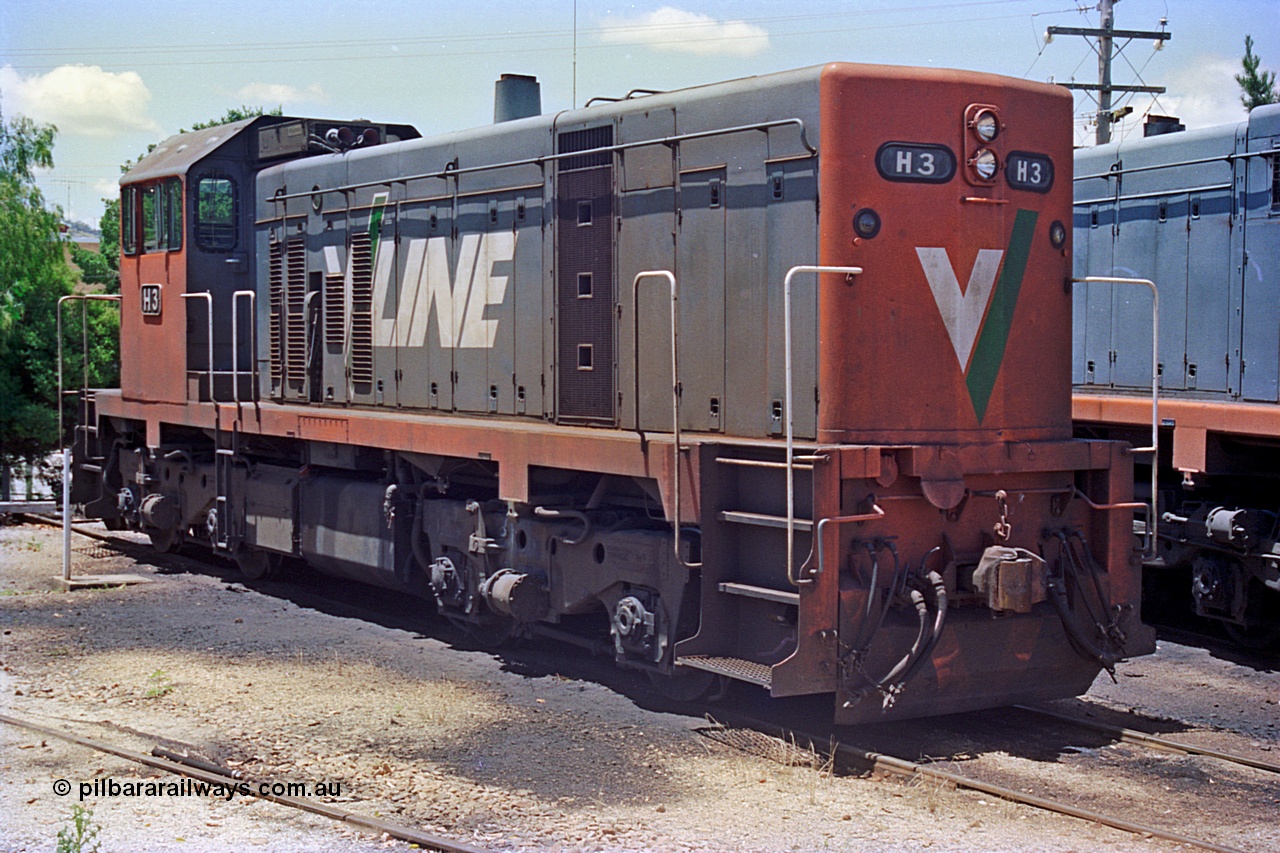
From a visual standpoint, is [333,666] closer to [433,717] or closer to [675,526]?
[433,717]

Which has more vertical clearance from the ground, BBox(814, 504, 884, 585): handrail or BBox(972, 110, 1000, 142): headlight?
BBox(972, 110, 1000, 142): headlight

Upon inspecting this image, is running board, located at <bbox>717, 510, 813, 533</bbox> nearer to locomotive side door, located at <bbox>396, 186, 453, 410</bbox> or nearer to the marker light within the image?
the marker light

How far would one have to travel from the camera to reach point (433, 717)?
7.19m

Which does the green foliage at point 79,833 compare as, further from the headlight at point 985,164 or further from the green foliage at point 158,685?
the headlight at point 985,164

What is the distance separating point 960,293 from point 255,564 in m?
7.69


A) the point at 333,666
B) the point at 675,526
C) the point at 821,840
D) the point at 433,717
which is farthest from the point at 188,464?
the point at 821,840

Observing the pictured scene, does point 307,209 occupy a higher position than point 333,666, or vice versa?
point 307,209

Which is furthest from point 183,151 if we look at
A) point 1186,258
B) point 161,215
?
point 1186,258

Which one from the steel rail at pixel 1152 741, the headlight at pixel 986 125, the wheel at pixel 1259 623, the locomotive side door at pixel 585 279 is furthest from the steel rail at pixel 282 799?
the wheel at pixel 1259 623

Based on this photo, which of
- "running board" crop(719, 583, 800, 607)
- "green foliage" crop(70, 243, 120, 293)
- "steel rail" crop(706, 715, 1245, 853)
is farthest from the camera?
"green foliage" crop(70, 243, 120, 293)

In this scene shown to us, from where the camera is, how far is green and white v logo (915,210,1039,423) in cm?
681

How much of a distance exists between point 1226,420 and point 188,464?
8.99 m

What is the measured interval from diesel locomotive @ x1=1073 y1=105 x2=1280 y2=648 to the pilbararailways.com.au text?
6.11 m

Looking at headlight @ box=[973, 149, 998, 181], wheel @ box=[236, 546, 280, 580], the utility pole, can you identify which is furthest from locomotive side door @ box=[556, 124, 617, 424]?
the utility pole
